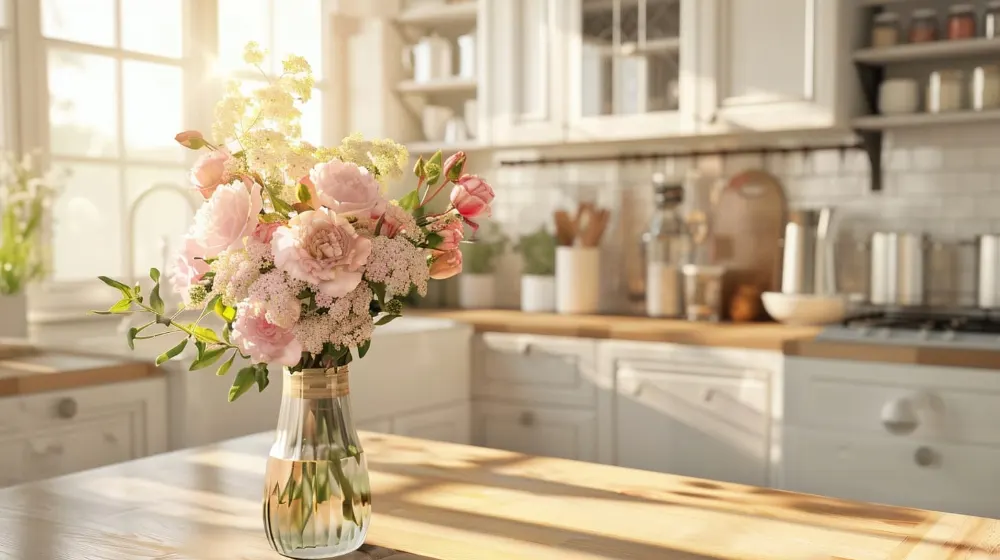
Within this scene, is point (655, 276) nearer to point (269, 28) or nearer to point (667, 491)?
point (269, 28)

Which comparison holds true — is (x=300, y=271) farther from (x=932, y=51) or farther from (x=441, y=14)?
(x=441, y=14)

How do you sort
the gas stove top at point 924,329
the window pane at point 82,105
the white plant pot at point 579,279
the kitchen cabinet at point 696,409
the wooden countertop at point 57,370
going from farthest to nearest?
1. the white plant pot at point 579,279
2. the window pane at point 82,105
3. the kitchen cabinet at point 696,409
4. the gas stove top at point 924,329
5. the wooden countertop at point 57,370

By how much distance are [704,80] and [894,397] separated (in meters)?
1.29

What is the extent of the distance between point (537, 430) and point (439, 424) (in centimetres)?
35

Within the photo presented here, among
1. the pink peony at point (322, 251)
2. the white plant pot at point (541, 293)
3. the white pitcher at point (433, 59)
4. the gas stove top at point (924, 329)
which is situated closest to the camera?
the pink peony at point (322, 251)

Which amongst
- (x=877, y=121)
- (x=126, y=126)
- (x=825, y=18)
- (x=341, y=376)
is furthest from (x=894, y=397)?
(x=126, y=126)

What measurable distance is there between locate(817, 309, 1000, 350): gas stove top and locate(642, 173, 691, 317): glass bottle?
70 centimetres

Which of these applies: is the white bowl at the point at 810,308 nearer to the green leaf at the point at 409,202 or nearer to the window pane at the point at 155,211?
the window pane at the point at 155,211

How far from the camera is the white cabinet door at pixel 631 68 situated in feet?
11.9

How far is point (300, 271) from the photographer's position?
3.56 feet

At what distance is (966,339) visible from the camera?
116 inches

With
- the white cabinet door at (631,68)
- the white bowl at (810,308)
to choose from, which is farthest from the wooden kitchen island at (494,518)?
the white cabinet door at (631,68)

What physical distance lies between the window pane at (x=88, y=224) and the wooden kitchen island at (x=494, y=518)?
2.01m

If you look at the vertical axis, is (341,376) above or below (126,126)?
below
